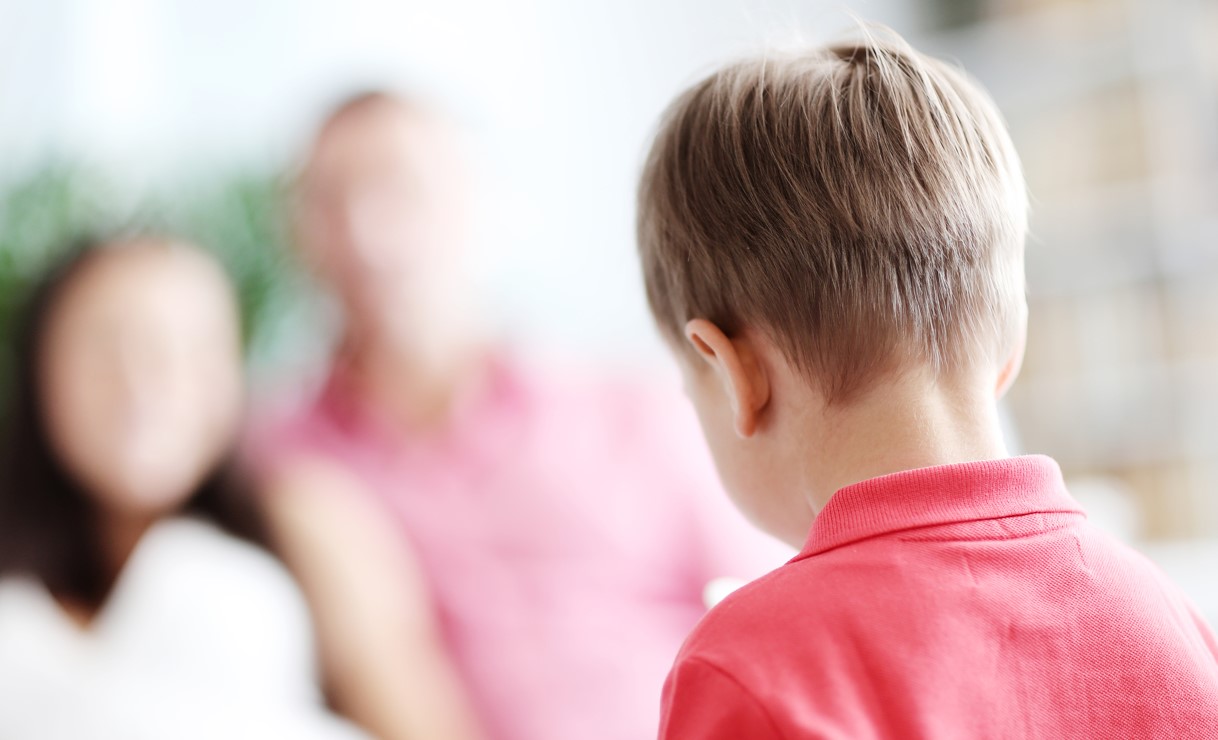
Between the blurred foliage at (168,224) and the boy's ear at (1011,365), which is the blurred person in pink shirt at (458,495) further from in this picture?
the boy's ear at (1011,365)

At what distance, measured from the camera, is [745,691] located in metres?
0.45

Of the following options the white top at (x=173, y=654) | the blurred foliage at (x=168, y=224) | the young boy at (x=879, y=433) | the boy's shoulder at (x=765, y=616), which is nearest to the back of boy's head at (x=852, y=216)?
the young boy at (x=879, y=433)

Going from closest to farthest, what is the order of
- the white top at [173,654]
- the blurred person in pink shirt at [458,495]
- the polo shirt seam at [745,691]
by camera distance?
1. the polo shirt seam at [745,691]
2. the white top at [173,654]
3. the blurred person in pink shirt at [458,495]

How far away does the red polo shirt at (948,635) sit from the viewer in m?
0.46

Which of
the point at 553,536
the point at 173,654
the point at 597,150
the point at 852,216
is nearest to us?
the point at 852,216

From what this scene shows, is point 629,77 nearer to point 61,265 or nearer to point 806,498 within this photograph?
point 61,265

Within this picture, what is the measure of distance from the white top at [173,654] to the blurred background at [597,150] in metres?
0.25

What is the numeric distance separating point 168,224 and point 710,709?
2.72 ft

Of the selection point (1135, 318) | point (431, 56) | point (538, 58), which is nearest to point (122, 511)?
point (431, 56)

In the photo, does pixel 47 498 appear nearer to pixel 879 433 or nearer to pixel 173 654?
pixel 173 654

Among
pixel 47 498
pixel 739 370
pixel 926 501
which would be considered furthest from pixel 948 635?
pixel 47 498

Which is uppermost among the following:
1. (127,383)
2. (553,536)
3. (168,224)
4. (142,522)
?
(168,224)

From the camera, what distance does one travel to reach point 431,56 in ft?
5.01

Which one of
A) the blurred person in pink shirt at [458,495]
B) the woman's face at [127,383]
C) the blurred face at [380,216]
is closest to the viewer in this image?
the woman's face at [127,383]
